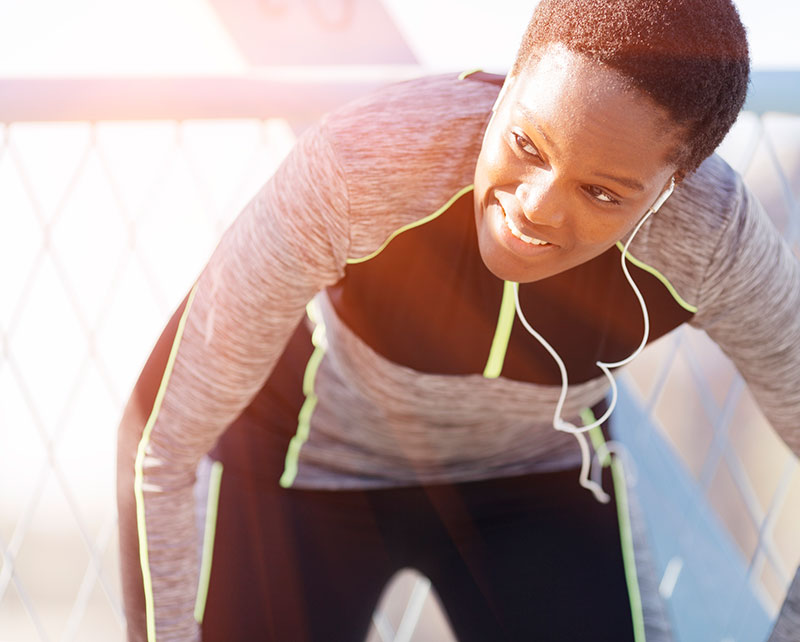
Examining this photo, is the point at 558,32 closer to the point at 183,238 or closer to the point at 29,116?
A: the point at 29,116

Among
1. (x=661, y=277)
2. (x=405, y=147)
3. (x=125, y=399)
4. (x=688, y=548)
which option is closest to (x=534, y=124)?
(x=405, y=147)

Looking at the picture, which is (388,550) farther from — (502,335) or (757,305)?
(757,305)

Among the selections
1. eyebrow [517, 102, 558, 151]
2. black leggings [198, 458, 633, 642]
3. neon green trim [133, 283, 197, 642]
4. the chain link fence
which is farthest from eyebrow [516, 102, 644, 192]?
the chain link fence

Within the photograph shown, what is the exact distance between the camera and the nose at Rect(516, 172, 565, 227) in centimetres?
65

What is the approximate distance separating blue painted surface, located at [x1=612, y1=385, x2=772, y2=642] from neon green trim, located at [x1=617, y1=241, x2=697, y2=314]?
0.68m

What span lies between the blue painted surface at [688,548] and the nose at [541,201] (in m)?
0.88

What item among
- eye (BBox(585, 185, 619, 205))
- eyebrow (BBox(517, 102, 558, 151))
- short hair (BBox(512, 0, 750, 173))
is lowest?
eye (BBox(585, 185, 619, 205))

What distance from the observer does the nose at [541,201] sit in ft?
2.12

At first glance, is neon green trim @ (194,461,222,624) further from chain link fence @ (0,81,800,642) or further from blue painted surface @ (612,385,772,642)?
blue painted surface @ (612,385,772,642)

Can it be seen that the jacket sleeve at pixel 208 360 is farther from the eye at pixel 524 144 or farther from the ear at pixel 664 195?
the ear at pixel 664 195

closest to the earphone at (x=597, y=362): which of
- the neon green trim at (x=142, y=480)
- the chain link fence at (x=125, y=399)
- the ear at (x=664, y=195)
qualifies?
the ear at (x=664, y=195)

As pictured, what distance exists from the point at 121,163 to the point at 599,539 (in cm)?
161

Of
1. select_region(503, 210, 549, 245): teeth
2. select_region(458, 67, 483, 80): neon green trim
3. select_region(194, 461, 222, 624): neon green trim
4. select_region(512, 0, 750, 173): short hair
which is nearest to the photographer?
select_region(512, 0, 750, 173): short hair

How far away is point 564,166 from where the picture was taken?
63 centimetres
